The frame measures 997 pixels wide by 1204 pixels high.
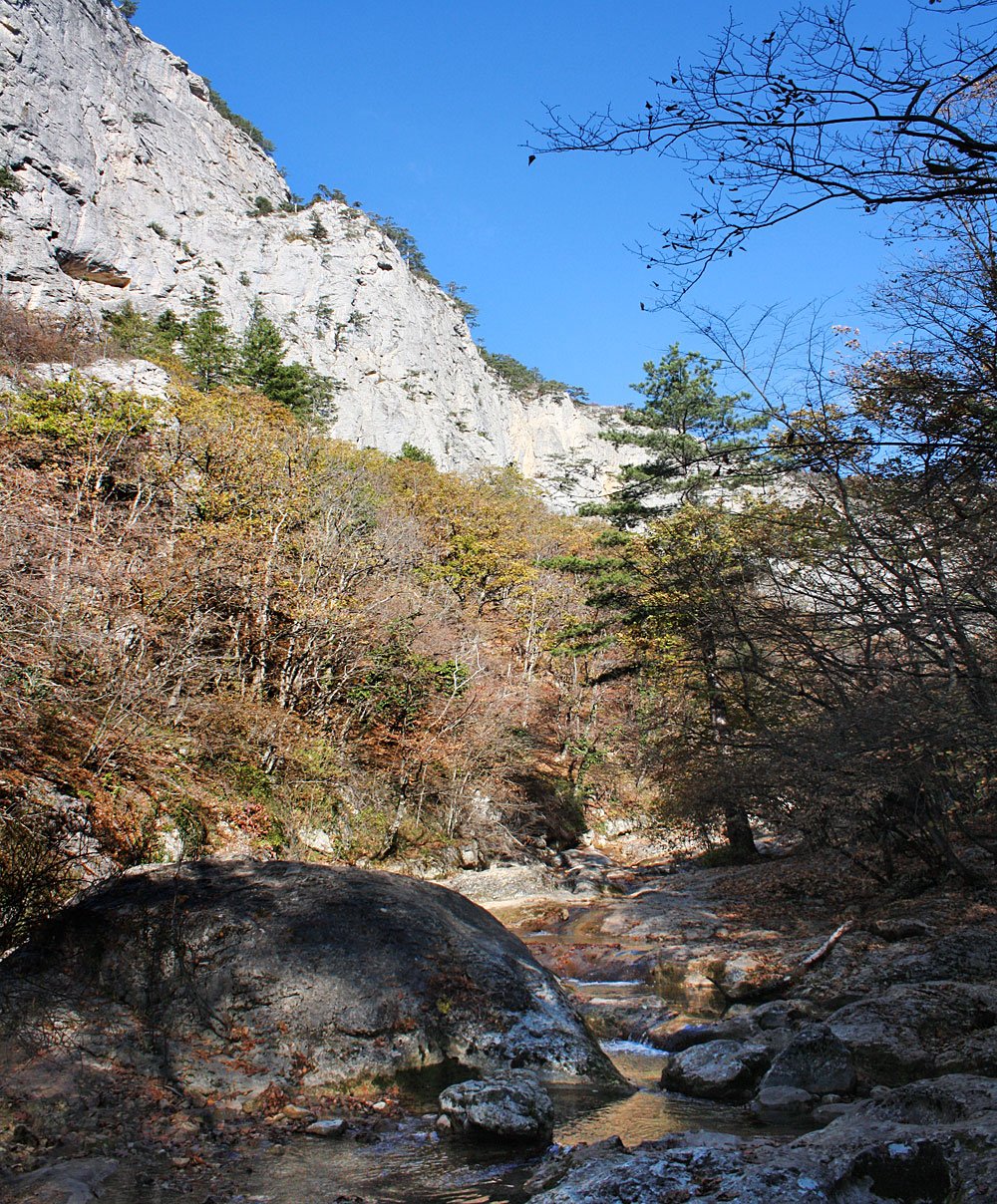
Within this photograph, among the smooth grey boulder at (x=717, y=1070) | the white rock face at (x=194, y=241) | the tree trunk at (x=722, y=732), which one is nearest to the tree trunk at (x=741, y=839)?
the tree trunk at (x=722, y=732)

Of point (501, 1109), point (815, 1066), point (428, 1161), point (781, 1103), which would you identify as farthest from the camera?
point (815, 1066)

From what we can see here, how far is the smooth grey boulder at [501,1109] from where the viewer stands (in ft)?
14.4

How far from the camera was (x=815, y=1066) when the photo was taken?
5219mm

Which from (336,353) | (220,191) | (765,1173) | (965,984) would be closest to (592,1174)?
(765,1173)

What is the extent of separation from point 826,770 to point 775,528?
3205 mm

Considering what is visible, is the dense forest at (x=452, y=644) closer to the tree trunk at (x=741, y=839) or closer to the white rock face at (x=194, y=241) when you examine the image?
the tree trunk at (x=741, y=839)

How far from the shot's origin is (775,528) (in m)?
9.89

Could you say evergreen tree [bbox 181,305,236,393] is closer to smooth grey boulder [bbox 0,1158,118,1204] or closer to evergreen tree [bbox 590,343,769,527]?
evergreen tree [bbox 590,343,769,527]

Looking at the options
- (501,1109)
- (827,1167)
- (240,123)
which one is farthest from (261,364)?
(240,123)

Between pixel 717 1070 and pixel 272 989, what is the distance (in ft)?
10.7

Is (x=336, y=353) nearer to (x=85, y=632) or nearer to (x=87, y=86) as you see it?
(x=87, y=86)

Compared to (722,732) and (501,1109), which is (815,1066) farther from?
(722,732)

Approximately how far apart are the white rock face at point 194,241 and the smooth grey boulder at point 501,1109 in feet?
145

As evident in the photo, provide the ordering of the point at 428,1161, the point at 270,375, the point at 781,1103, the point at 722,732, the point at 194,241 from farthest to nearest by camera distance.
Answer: the point at 194,241 → the point at 270,375 → the point at 722,732 → the point at 781,1103 → the point at 428,1161
